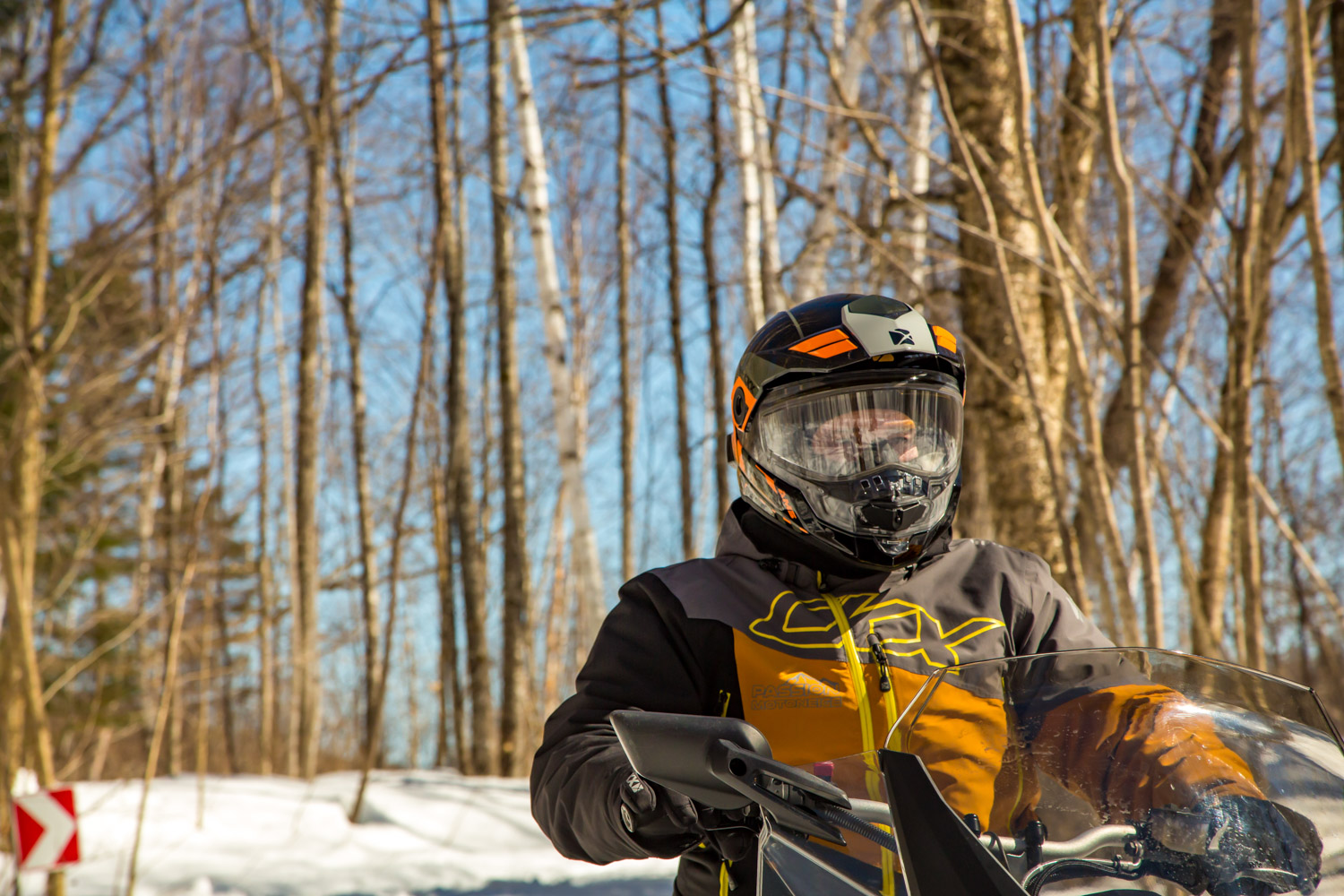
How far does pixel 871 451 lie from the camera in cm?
180

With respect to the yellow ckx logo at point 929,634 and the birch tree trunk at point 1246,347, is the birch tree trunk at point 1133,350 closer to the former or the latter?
the birch tree trunk at point 1246,347

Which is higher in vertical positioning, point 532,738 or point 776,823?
point 776,823

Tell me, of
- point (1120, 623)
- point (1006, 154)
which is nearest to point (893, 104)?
point (1006, 154)

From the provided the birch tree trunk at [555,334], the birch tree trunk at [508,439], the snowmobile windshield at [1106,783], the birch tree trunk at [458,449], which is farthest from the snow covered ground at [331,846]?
the snowmobile windshield at [1106,783]

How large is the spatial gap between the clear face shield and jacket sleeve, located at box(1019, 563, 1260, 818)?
63 cm

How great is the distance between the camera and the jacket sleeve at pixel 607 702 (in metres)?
1.40

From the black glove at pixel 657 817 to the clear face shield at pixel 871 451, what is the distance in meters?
0.67

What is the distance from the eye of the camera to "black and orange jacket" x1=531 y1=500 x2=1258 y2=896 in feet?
4.99

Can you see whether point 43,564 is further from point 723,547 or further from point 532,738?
point 723,547

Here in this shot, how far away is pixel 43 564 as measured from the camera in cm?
1163

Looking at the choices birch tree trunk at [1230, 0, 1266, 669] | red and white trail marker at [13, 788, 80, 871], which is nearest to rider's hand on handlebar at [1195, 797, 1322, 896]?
birch tree trunk at [1230, 0, 1266, 669]

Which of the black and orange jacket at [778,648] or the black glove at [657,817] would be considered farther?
the black and orange jacket at [778,648]

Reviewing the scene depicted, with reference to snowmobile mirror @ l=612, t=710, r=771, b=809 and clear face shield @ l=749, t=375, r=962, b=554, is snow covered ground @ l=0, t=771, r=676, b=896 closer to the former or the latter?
clear face shield @ l=749, t=375, r=962, b=554

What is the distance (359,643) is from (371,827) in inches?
644
